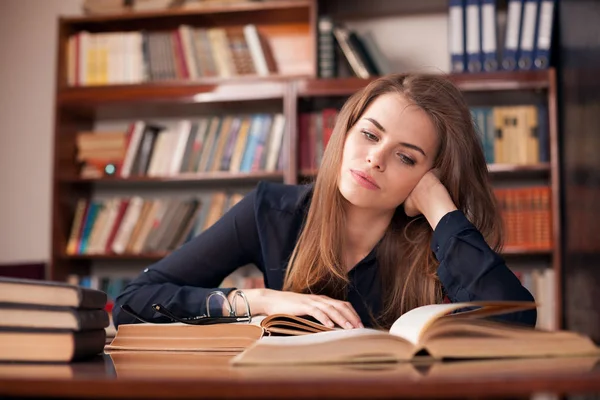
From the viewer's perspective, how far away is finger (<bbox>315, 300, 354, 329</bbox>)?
124cm

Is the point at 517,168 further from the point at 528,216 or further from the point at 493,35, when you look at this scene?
the point at 493,35

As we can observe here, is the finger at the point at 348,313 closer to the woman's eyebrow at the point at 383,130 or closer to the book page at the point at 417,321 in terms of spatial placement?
the book page at the point at 417,321

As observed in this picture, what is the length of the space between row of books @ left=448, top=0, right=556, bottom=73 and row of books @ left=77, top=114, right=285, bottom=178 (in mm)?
886

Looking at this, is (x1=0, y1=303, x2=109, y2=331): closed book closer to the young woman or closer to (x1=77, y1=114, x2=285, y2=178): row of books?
the young woman

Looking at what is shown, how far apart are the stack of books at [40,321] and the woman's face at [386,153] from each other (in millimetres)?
817

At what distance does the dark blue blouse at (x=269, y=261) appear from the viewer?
147cm

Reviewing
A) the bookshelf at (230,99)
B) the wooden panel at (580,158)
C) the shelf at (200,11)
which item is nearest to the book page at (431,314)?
the wooden panel at (580,158)

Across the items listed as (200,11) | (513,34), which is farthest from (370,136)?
(200,11)

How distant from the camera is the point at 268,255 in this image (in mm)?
1798

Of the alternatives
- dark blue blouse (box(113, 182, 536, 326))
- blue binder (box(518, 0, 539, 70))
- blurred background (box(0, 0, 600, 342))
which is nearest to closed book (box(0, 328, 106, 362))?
dark blue blouse (box(113, 182, 536, 326))

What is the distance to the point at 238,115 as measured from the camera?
12.9ft

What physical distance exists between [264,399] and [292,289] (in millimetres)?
1072

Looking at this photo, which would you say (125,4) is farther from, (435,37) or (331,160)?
(331,160)

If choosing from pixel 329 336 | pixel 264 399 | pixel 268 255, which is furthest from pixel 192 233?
pixel 264 399
